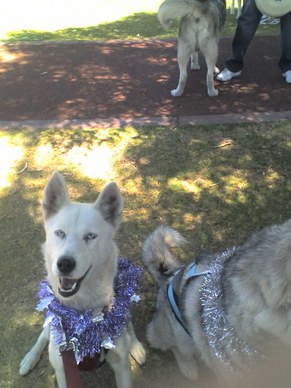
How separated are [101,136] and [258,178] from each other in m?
2.18

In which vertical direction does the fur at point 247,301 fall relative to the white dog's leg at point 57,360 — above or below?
above

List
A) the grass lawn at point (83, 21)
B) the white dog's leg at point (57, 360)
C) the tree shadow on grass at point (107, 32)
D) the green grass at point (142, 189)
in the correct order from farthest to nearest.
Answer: the grass lawn at point (83, 21) < the tree shadow on grass at point (107, 32) < the green grass at point (142, 189) < the white dog's leg at point (57, 360)

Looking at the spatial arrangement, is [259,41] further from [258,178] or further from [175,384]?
[175,384]

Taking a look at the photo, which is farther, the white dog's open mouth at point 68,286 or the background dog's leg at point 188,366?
the background dog's leg at point 188,366

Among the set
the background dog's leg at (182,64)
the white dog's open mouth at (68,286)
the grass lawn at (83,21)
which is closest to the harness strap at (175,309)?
the white dog's open mouth at (68,286)

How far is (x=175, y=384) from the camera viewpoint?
291 centimetres

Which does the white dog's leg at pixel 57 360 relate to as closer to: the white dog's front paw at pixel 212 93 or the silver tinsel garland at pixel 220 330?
the silver tinsel garland at pixel 220 330

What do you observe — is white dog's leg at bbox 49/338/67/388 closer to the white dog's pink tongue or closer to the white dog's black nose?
the white dog's pink tongue

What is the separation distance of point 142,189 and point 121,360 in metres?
2.22

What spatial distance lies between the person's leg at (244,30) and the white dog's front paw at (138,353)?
5073 mm

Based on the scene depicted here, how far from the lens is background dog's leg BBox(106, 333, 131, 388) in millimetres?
2514

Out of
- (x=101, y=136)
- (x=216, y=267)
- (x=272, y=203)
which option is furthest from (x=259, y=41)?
(x=216, y=267)

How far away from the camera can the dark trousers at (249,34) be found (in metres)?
5.94

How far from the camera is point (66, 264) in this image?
2137mm
